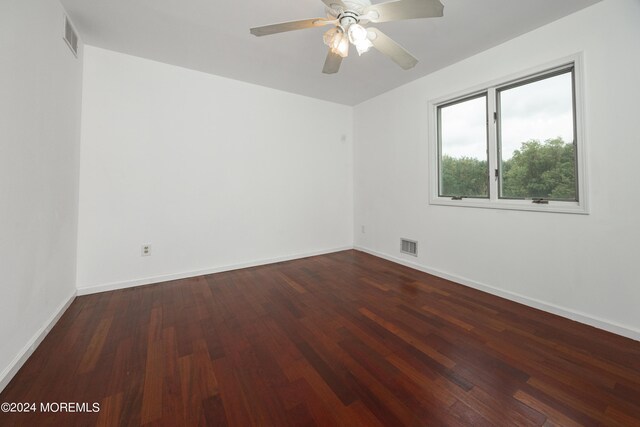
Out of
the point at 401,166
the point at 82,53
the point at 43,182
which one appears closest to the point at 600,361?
the point at 401,166

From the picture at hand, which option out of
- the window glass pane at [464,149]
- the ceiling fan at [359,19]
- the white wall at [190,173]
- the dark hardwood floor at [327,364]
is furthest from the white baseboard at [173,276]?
the ceiling fan at [359,19]

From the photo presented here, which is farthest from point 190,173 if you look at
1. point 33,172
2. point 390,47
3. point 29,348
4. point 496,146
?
point 496,146

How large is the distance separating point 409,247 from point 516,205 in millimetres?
1416

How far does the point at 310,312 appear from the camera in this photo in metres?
2.20

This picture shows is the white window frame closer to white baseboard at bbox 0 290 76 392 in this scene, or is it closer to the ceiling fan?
the ceiling fan

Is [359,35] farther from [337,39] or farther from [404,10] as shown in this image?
[404,10]

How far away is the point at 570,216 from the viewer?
2092 millimetres

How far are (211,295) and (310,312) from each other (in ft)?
3.72

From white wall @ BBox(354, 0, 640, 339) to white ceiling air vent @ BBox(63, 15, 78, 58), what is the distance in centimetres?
370

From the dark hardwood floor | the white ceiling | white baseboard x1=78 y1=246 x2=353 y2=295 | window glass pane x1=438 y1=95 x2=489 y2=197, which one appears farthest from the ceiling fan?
white baseboard x1=78 y1=246 x2=353 y2=295

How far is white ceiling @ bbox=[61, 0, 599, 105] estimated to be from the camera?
197 cm

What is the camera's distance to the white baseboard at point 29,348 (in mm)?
1357

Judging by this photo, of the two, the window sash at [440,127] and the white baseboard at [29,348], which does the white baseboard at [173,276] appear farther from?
the window sash at [440,127]

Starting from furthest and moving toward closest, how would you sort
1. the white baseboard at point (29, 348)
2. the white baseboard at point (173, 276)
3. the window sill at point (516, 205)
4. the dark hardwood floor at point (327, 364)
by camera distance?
the white baseboard at point (173, 276)
the window sill at point (516, 205)
the white baseboard at point (29, 348)
the dark hardwood floor at point (327, 364)
